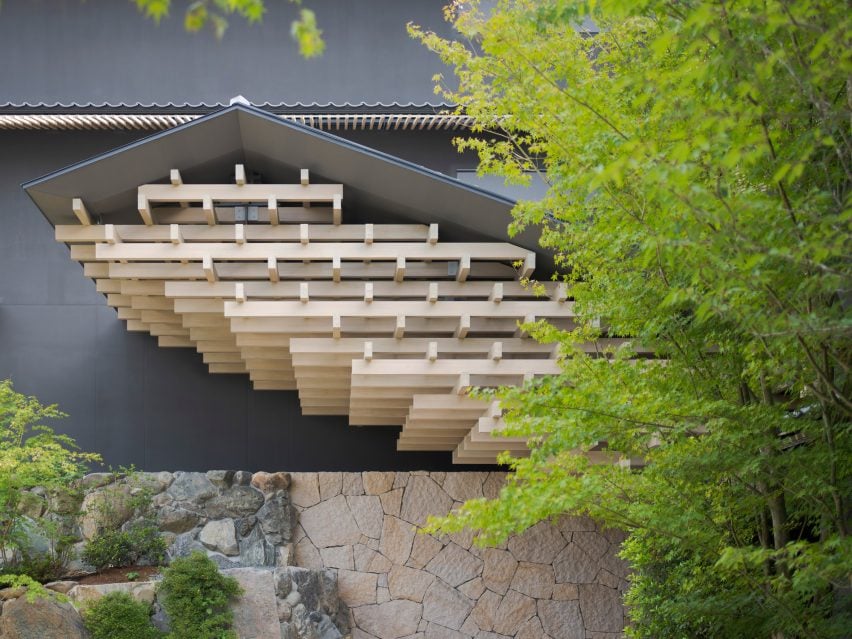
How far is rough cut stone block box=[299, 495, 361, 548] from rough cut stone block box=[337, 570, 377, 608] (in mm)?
378

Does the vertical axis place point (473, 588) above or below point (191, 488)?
below

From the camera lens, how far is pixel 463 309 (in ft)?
33.2

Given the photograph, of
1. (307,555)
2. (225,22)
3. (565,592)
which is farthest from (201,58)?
(225,22)

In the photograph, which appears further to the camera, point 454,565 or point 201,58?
point 201,58

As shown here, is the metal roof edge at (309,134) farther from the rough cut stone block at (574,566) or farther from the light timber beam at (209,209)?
the rough cut stone block at (574,566)

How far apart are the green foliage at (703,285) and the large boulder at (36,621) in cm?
464

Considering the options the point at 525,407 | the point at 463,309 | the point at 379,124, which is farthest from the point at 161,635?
the point at 379,124

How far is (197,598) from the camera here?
32.2 feet

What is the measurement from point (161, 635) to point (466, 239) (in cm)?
481

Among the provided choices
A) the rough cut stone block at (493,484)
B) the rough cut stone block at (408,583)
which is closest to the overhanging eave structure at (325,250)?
the rough cut stone block at (493,484)

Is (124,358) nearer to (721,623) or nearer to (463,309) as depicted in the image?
(463,309)

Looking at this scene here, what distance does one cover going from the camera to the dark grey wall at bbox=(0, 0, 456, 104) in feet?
46.1

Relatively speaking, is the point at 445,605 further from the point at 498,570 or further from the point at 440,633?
the point at 498,570

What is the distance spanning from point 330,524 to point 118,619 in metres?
3.29
